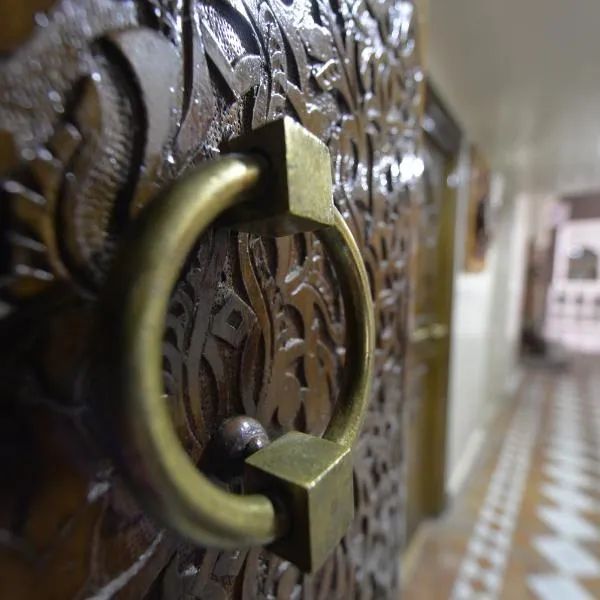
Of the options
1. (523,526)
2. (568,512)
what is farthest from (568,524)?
(523,526)

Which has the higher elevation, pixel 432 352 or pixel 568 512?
pixel 432 352

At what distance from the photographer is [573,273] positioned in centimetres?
623

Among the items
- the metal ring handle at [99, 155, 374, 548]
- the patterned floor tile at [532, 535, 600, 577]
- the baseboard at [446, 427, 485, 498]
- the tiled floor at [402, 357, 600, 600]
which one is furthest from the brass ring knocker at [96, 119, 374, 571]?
the baseboard at [446, 427, 485, 498]

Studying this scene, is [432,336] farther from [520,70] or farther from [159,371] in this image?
[159,371]

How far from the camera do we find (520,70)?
1.22 m

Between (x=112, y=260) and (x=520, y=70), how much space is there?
1498 millimetres

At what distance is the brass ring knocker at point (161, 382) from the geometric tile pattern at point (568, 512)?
1666 mm

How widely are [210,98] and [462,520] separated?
2.06 meters

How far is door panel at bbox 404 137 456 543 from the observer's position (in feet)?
5.11

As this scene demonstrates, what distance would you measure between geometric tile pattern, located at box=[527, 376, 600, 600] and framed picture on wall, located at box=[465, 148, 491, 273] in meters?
1.17

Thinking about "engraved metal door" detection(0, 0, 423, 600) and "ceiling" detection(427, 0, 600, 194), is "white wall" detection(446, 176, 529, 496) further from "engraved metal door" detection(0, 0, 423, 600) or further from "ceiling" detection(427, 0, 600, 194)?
"engraved metal door" detection(0, 0, 423, 600)

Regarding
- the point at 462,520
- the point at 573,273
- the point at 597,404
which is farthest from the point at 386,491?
the point at 573,273

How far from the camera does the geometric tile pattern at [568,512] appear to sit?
1371mm

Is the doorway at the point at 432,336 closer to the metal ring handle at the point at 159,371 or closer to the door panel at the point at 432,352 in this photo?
the door panel at the point at 432,352
